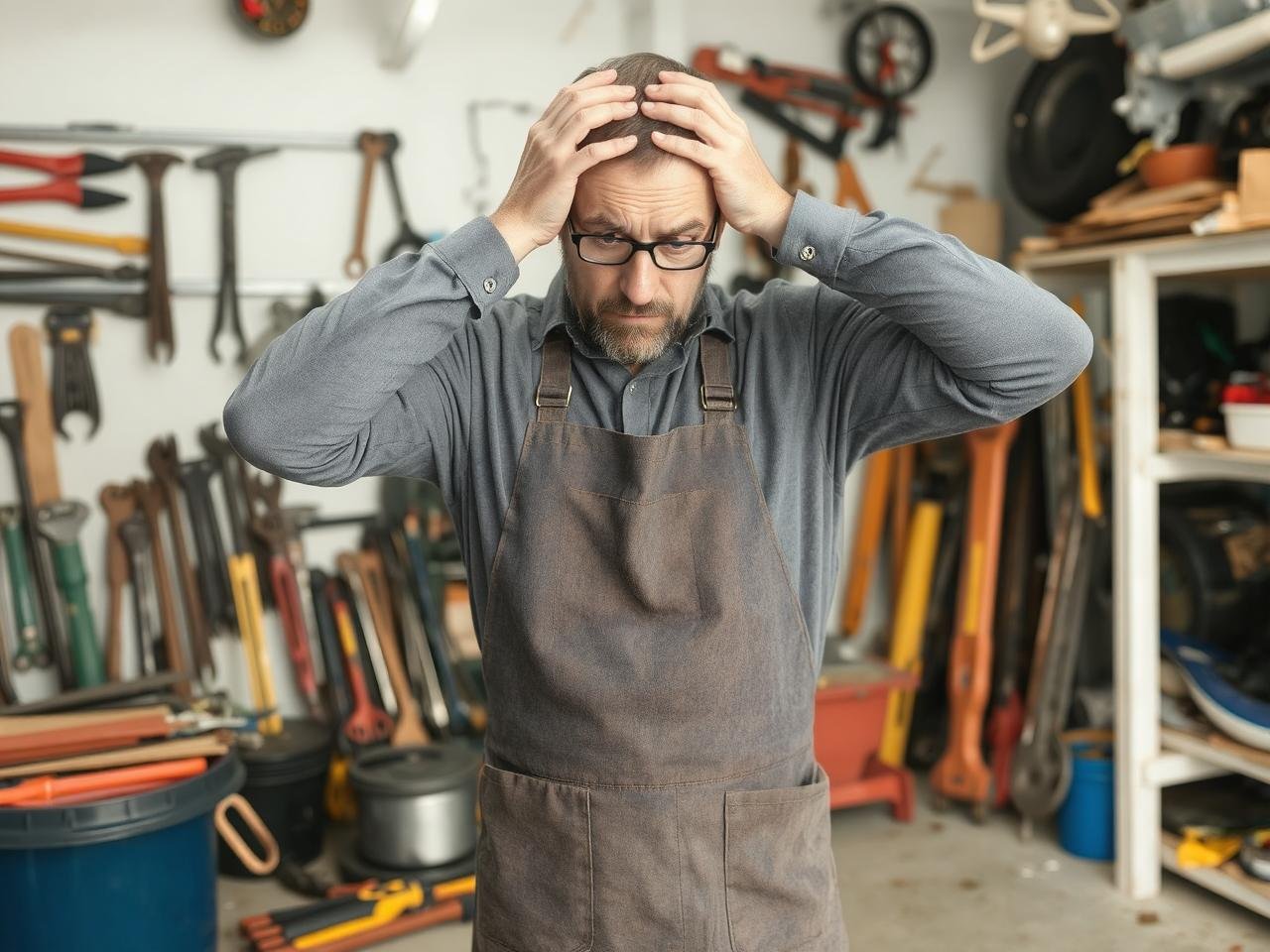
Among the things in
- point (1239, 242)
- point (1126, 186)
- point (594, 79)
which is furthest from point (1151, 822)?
point (594, 79)

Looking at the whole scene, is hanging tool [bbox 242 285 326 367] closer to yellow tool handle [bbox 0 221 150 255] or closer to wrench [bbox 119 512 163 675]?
yellow tool handle [bbox 0 221 150 255]

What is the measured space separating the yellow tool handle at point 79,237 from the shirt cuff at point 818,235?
8.18ft

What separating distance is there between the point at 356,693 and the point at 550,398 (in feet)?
7.20

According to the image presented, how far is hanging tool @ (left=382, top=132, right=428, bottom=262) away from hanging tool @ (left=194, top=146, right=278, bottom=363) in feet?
1.03

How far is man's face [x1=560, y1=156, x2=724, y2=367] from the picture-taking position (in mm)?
1266

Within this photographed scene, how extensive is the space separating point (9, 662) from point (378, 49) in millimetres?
1965

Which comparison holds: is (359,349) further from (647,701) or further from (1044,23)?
(1044,23)

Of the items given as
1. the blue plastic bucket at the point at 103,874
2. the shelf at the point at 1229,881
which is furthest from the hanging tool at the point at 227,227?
the shelf at the point at 1229,881

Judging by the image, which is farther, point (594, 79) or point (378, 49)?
point (378, 49)

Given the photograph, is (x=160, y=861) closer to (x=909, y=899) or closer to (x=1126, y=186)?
(x=909, y=899)

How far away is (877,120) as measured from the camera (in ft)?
12.9

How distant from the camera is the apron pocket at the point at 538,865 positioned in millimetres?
1312

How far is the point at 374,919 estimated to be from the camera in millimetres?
2734

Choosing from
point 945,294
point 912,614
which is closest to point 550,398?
point 945,294
